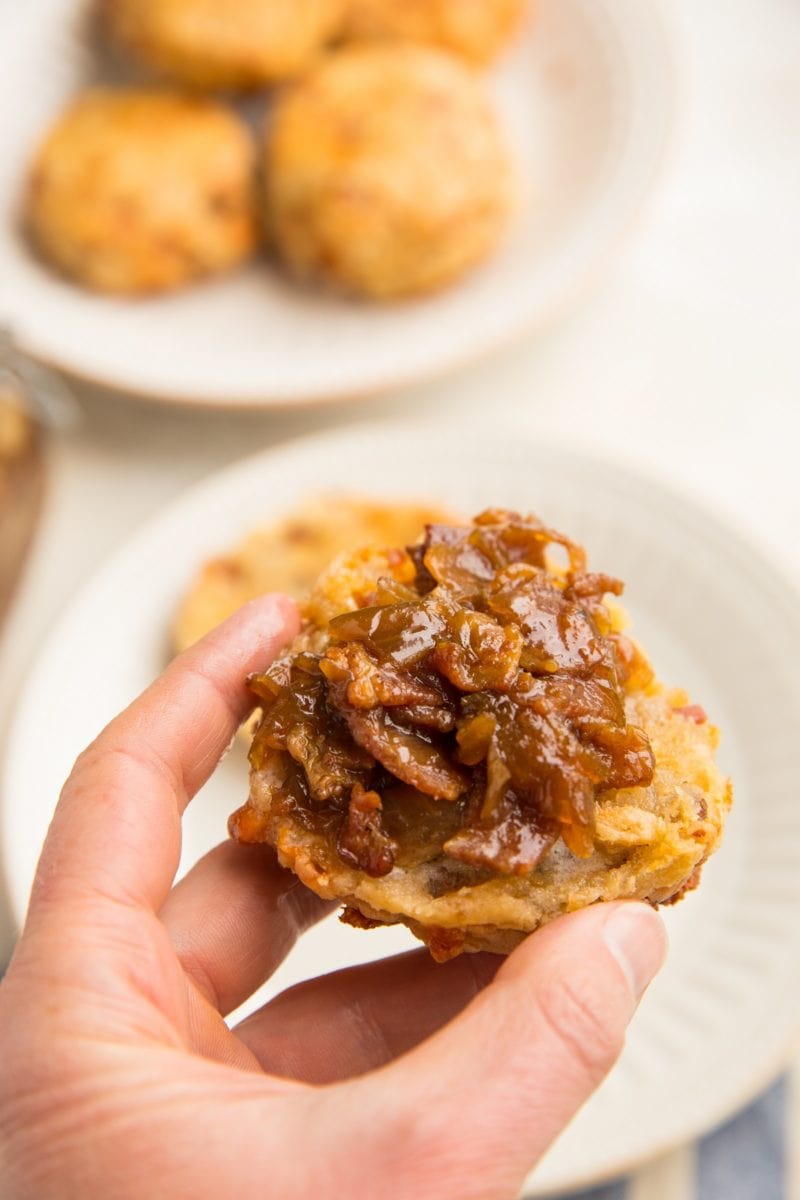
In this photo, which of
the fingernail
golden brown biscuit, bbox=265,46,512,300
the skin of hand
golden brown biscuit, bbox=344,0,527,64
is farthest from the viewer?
golden brown biscuit, bbox=344,0,527,64

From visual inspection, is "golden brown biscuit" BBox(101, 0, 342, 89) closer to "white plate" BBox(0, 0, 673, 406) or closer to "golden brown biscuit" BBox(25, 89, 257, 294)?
"golden brown biscuit" BBox(25, 89, 257, 294)

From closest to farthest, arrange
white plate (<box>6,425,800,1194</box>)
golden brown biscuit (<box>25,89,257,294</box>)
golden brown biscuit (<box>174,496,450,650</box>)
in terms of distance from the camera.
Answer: white plate (<box>6,425,800,1194</box>), golden brown biscuit (<box>174,496,450,650</box>), golden brown biscuit (<box>25,89,257,294</box>)

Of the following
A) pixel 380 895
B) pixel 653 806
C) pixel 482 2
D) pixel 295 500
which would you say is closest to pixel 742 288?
pixel 482 2

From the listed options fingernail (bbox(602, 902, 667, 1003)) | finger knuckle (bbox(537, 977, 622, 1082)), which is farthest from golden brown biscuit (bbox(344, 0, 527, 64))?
finger knuckle (bbox(537, 977, 622, 1082))

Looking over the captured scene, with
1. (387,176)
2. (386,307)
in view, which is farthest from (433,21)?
(386,307)

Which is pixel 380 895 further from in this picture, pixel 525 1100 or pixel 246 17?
pixel 246 17

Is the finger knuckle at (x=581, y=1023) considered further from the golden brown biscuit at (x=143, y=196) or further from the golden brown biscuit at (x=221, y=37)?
the golden brown biscuit at (x=221, y=37)
